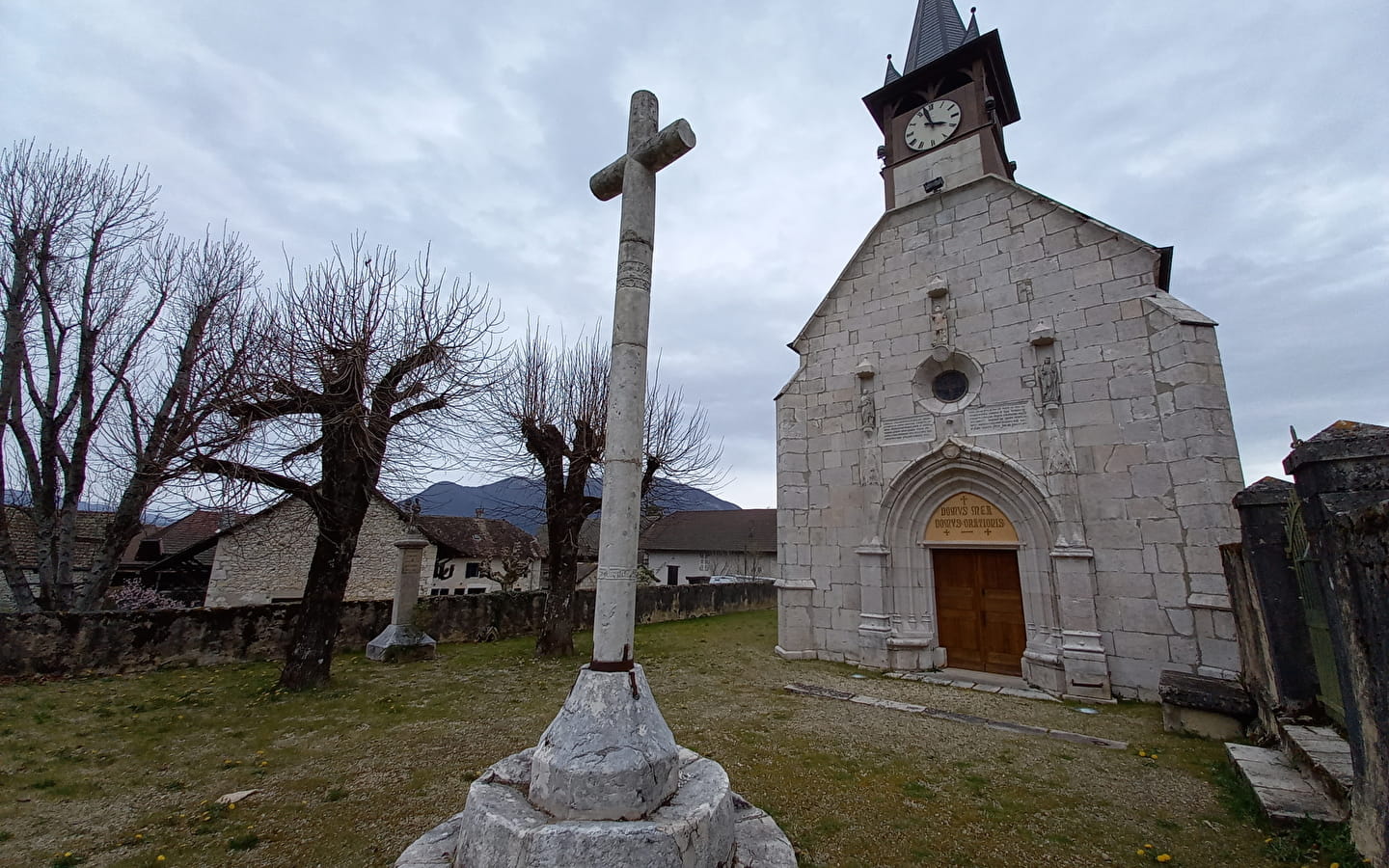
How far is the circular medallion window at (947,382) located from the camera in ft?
32.4

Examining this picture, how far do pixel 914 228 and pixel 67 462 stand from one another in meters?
17.3

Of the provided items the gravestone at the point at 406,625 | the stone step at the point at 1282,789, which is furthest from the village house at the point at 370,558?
the stone step at the point at 1282,789

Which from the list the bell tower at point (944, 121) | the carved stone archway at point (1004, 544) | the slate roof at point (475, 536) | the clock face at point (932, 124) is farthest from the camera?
the slate roof at point (475, 536)

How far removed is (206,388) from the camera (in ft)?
26.1

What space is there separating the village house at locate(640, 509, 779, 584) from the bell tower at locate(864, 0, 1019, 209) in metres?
21.7

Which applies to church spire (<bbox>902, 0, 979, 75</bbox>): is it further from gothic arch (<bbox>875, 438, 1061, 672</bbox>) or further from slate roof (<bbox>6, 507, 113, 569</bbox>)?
slate roof (<bbox>6, 507, 113, 569</bbox>)

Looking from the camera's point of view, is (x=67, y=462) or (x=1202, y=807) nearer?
(x=1202, y=807)

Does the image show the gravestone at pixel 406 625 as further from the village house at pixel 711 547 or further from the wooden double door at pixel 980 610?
the village house at pixel 711 547

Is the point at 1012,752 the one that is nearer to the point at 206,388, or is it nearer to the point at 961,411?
the point at 961,411

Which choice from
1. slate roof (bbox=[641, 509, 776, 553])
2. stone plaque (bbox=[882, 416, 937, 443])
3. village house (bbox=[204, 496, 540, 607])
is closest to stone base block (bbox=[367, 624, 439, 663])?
village house (bbox=[204, 496, 540, 607])

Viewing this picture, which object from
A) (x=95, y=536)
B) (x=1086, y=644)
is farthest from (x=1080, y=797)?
(x=95, y=536)

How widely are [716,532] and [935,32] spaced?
26.2m

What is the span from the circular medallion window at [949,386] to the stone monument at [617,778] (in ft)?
26.4

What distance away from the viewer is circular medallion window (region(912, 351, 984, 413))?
988 centimetres
